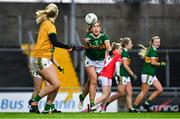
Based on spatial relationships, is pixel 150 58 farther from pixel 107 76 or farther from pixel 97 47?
pixel 97 47

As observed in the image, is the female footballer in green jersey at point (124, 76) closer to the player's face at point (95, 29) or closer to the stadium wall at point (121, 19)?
the player's face at point (95, 29)

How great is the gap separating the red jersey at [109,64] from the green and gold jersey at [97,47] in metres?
0.26

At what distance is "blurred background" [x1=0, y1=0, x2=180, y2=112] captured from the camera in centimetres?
2628

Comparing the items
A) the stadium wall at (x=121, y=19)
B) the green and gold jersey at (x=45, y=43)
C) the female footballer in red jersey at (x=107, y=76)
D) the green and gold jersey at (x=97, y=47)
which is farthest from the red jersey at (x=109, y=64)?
the stadium wall at (x=121, y=19)

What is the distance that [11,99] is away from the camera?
76.7ft

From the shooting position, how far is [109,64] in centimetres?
1900

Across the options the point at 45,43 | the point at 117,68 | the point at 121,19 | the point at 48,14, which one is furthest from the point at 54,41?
→ the point at 121,19

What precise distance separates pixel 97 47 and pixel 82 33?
11351 millimetres

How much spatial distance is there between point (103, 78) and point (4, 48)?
431 inches

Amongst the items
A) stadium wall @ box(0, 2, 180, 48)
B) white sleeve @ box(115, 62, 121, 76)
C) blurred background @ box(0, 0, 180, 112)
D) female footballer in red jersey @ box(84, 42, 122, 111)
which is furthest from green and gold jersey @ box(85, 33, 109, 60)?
stadium wall @ box(0, 2, 180, 48)

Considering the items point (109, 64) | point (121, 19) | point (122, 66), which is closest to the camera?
point (109, 64)

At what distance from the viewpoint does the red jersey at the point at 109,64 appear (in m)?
17.7

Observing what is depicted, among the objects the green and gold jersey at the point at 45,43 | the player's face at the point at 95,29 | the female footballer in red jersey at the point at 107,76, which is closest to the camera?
the green and gold jersey at the point at 45,43

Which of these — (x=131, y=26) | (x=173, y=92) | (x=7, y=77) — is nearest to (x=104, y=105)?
(x=173, y=92)
